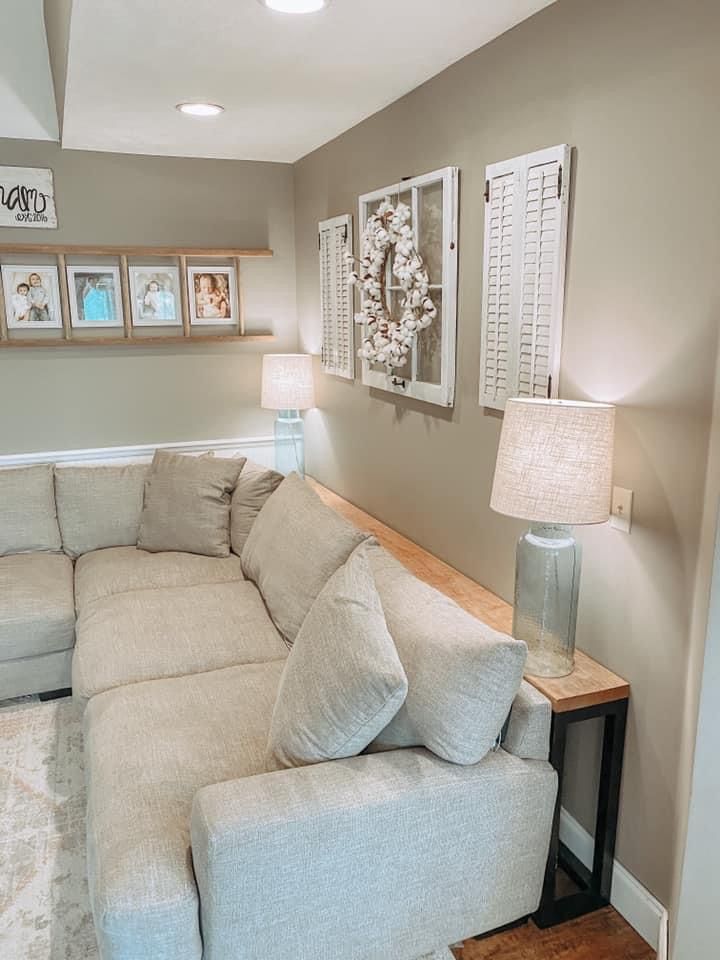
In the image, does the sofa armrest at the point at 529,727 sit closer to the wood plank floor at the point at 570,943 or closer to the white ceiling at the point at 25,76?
the wood plank floor at the point at 570,943

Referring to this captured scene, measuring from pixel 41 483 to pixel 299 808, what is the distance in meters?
2.47

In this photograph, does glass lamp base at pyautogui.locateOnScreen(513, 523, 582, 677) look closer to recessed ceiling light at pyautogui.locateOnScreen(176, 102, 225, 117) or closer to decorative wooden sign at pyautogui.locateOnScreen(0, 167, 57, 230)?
recessed ceiling light at pyautogui.locateOnScreen(176, 102, 225, 117)

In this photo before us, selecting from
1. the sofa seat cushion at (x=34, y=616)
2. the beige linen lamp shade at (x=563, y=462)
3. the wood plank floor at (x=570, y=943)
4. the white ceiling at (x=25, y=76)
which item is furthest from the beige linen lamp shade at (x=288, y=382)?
the wood plank floor at (x=570, y=943)

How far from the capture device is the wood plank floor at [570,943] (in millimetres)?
1817

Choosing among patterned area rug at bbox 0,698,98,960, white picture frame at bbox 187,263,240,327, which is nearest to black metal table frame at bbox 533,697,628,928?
patterned area rug at bbox 0,698,98,960

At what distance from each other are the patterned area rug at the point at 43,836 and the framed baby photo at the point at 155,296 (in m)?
2.04

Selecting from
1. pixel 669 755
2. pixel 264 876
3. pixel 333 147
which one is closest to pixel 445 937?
pixel 264 876

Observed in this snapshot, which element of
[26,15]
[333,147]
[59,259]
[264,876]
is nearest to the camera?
[264,876]

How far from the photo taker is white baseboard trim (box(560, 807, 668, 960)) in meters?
1.77

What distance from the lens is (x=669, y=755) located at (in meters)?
1.73

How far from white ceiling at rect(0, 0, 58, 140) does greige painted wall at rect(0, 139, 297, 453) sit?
0.31 ft

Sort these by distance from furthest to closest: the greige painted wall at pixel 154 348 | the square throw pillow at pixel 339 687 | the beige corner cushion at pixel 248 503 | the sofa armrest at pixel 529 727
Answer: the greige painted wall at pixel 154 348
the beige corner cushion at pixel 248 503
the sofa armrest at pixel 529 727
the square throw pillow at pixel 339 687

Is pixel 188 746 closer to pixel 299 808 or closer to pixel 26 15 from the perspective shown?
pixel 299 808

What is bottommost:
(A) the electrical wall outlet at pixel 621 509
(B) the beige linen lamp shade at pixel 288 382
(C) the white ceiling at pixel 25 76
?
(A) the electrical wall outlet at pixel 621 509
